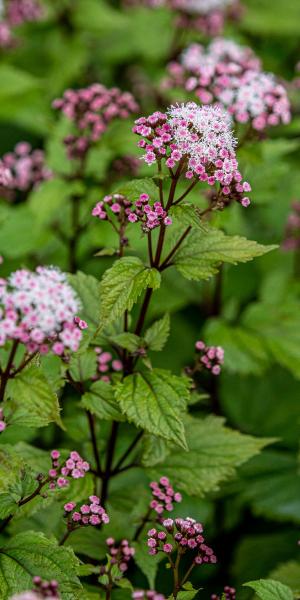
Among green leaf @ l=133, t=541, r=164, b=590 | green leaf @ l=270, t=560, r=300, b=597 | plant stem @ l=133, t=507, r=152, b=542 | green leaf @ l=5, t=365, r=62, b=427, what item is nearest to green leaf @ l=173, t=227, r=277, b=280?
green leaf @ l=5, t=365, r=62, b=427

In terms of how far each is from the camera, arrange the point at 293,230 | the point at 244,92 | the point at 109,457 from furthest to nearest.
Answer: the point at 293,230, the point at 244,92, the point at 109,457

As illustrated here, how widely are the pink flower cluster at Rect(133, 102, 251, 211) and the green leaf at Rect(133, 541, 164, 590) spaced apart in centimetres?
132

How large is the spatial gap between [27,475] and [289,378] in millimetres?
2574

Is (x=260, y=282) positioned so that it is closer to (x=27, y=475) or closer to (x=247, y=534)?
(x=247, y=534)

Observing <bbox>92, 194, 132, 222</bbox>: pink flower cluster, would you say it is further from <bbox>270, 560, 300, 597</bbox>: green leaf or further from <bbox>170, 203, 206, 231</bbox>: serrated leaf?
<bbox>270, 560, 300, 597</bbox>: green leaf

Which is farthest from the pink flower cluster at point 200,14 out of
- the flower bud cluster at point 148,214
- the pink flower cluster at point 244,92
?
the flower bud cluster at point 148,214

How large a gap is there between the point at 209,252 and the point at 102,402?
2.06ft

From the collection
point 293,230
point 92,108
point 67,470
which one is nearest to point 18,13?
point 92,108

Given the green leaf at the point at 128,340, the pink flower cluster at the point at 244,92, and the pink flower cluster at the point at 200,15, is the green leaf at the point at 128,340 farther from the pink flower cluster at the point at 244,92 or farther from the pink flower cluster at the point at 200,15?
the pink flower cluster at the point at 200,15

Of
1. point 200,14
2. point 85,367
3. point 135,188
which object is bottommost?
point 85,367

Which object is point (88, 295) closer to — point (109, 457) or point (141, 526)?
point (109, 457)

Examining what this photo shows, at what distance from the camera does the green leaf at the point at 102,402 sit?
245 cm

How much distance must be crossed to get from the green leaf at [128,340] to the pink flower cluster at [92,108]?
158 centimetres

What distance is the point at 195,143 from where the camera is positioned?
7.22 feet
